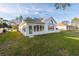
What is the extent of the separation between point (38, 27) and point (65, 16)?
351 millimetres

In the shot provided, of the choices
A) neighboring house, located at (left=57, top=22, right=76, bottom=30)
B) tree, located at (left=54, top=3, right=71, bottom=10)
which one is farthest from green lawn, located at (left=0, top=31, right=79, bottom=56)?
tree, located at (left=54, top=3, right=71, bottom=10)

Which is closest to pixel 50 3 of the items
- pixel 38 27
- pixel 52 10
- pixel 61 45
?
pixel 52 10

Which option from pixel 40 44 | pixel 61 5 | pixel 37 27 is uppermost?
pixel 61 5

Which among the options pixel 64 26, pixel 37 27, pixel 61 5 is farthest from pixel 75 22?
pixel 37 27

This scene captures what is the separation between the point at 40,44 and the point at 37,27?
21 cm

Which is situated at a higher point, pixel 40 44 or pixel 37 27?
pixel 37 27

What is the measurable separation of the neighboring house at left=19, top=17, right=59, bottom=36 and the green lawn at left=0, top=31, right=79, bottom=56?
58mm

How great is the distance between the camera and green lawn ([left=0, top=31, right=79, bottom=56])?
2.86 m

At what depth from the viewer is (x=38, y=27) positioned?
2914 millimetres

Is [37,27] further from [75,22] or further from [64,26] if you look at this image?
[75,22]

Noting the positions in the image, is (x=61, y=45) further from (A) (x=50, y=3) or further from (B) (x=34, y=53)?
(A) (x=50, y=3)

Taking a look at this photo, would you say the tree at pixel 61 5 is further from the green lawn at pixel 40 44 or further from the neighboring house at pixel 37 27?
the green lawn at pixel 40 44

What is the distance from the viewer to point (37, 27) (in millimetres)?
2914

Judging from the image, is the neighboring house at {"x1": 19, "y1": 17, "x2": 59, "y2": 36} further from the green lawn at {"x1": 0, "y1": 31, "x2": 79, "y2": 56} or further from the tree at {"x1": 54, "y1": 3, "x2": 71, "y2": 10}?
the tree at {"x1": 54, "y1": 3, "x2": 71, "y2": 10}
